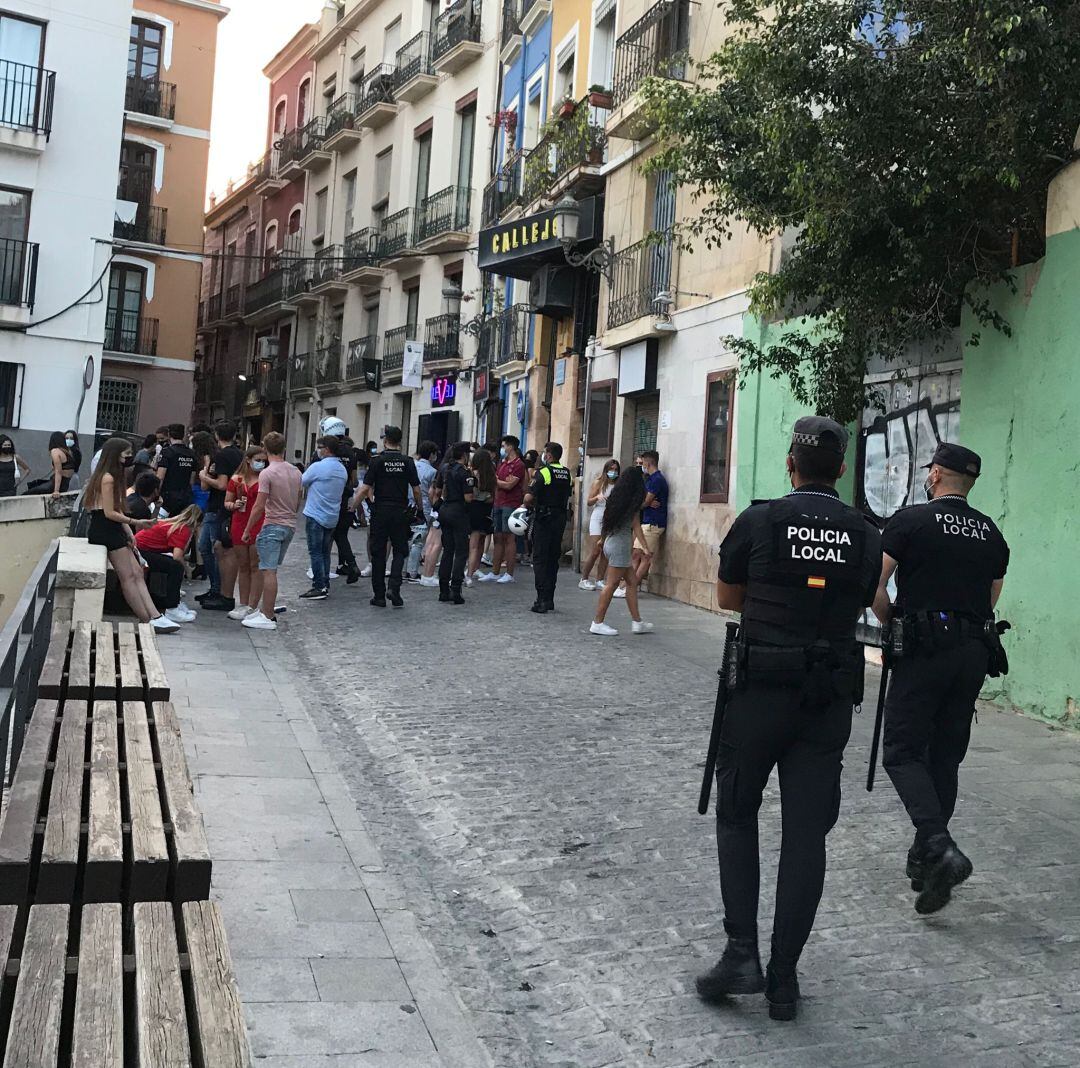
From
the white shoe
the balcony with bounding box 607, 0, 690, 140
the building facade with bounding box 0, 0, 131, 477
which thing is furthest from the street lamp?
the building facade with bounding box 0, 0, 131, 477

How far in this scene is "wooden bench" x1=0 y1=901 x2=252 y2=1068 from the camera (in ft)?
7.91

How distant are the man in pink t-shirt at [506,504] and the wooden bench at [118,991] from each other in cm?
1333

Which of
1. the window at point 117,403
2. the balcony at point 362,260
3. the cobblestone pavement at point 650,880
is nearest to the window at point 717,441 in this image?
the cobblestone pavement at point 650,880

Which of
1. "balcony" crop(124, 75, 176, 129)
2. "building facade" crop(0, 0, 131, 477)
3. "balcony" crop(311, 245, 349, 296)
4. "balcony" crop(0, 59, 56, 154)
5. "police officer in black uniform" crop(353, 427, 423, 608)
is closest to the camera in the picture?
"police officer in black uniform" crop(353, 427, 423, 608)

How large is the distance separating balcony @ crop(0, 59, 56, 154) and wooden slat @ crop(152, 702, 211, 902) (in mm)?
24261

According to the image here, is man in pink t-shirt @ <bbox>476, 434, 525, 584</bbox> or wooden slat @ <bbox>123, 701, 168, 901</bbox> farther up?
man in pink t-shirt @ <bbox>476, 434, 525, 584</bbox>

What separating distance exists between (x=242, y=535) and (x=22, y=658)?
23.8ft

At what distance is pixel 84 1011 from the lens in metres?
2.53

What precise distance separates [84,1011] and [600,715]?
572 cm

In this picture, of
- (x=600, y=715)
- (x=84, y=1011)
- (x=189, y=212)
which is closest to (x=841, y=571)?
(x=84, y=1011)

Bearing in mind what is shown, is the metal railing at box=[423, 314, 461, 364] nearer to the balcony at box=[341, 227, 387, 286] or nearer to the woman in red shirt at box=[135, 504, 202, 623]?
the balcony at box=[341, 227, 387, 286]

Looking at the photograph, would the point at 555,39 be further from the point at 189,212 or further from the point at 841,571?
the point at 841,571

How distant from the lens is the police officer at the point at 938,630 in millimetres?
4863

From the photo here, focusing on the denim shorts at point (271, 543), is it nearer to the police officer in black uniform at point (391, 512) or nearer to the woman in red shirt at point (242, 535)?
the woman in red shirt at point (242, 535)
